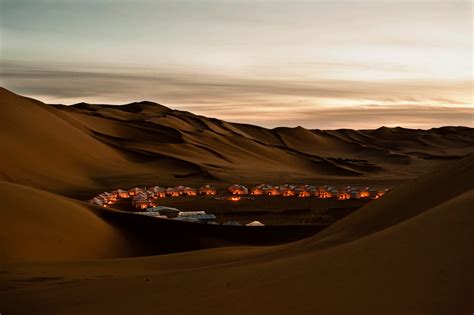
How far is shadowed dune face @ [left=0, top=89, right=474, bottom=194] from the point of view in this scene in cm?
5825

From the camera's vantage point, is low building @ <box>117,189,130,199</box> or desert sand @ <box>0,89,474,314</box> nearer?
desert sand @ <box>0,89,474,314</box>

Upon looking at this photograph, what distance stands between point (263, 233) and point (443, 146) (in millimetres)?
136039

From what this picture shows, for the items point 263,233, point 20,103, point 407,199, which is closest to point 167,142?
point 20,103

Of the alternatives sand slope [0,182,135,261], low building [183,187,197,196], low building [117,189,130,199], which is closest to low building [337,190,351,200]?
Answer: low building [183,187,197,196]

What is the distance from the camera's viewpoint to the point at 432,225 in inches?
368

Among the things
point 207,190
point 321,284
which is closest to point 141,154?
point 207,190

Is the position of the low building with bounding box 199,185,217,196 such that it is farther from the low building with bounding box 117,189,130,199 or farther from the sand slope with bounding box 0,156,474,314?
the sand slope with bounding box 0,156,474,314

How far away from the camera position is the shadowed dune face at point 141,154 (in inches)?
2293

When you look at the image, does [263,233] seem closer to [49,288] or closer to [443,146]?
[49,288]

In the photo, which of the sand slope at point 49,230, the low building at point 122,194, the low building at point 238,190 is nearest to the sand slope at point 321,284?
the sand slope at point 49,230

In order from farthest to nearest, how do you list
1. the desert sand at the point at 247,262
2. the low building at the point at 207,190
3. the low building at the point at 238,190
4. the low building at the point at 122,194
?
1. the low building at the point at 207,190
2. the low building at the point at 238,190
3. the low building at the point at 122,194
4. the desert sand at the point at 247,262

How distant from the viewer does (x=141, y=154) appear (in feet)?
247

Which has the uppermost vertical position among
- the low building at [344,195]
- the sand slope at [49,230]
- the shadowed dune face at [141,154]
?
the shadowed dune face at [141,154]

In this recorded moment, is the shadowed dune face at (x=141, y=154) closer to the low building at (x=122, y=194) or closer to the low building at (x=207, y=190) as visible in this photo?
the low building at (x=122, y=194)
